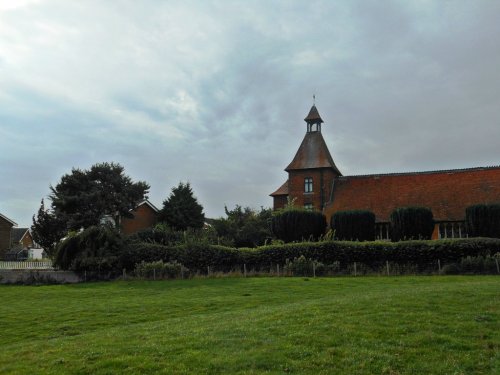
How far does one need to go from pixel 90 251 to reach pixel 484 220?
25.7m

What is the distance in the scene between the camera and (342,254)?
30.5m

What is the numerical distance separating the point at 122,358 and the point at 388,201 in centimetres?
3991

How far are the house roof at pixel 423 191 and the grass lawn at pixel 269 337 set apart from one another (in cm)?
2853

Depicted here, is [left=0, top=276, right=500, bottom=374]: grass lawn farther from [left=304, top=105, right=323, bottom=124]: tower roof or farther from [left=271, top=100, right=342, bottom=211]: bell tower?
[left=304, top=105, right=323, bottom=124]: tower roof

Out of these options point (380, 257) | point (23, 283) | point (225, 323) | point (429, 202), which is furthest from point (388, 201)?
point (225, 323)

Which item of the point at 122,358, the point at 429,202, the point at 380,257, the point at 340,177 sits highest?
the point at 340,177

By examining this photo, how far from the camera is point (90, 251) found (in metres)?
33.1

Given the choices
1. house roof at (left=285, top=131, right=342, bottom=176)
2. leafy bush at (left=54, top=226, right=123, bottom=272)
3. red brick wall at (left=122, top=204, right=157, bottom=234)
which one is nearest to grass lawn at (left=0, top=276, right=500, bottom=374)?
leafy bush at (left=54, top=226, right=123, bottom=272)

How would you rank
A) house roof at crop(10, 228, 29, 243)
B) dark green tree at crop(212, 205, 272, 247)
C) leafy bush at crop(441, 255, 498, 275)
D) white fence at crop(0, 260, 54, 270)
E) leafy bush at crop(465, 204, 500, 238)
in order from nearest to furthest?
leafy bush at crop(441, 255, 498, 275) < leafy bush at crop(465, 204, 500, 238) < white fence at crop(0, 260, 54, 270) < dark green tree at crop(212, 205, 272, 247) < house roof at crop(10, 228, 29, 243)

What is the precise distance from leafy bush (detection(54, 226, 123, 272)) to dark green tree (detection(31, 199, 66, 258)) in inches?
768

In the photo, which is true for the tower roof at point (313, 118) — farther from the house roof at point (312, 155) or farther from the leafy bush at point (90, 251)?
the leafy bush at point (90, 251)

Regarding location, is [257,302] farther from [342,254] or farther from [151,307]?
[342,254]

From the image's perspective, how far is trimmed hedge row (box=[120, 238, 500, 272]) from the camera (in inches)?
1125

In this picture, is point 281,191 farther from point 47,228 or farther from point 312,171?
point 47,228
